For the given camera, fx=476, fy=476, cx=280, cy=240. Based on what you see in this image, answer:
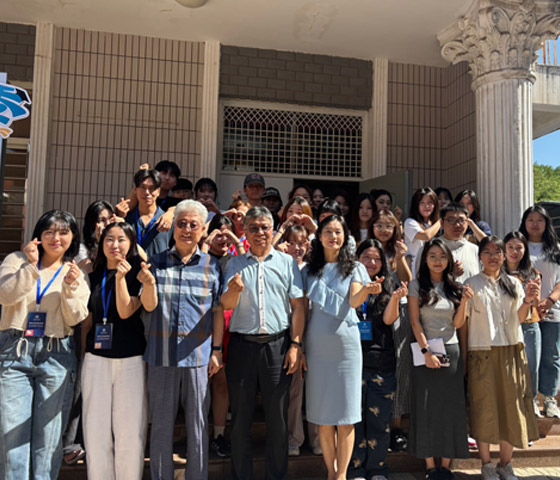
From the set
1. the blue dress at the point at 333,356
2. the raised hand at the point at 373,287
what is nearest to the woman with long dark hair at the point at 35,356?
the blue dress at the point at 333,356

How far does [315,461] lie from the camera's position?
3641 millimetres

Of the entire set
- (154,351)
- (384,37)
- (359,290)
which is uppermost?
(384,37)

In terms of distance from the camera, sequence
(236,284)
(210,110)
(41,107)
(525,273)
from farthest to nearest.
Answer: (210,110) < (41,107) < (525,273) < (236,284)

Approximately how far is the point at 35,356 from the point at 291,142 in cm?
531

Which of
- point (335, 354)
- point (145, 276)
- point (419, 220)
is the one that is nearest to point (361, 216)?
point (419, 220)

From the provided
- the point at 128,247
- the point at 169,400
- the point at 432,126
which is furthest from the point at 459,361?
the point at 432,126

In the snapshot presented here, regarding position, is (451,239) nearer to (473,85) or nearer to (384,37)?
(473,85)

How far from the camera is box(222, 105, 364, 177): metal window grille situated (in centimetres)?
727

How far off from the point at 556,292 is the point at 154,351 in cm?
338

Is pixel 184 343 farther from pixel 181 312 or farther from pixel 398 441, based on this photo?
pixel 398 441

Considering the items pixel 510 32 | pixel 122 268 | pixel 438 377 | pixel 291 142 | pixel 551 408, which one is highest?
pixel 510 32

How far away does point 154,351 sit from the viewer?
3027mm

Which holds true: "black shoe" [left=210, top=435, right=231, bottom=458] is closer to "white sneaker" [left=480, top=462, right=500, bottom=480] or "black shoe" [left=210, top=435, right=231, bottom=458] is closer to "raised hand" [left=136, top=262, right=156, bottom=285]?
"raised hand" [left=136, top=262, right=156, bottom=285]

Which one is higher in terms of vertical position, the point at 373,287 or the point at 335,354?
the point at 373,287
